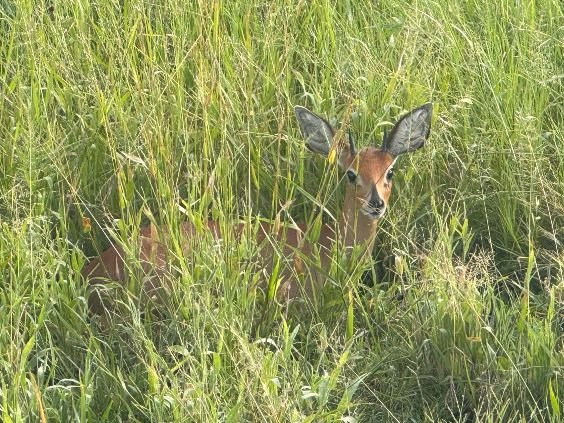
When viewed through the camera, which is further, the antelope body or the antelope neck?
the antelope neck

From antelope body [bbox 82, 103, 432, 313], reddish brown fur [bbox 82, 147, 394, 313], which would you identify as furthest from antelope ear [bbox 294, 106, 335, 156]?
reddish brown fur [bbox 82, 147, 394, 313]

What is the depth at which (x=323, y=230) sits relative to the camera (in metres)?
4.92

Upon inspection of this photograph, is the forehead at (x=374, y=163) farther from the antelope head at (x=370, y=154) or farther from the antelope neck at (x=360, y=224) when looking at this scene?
the antelope neck at (x=360, y=224)

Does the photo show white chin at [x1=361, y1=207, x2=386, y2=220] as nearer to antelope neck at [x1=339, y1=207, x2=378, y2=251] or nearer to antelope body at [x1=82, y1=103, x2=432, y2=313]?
antelope body at [x1=82, y1=103, x2=432, y2=313]

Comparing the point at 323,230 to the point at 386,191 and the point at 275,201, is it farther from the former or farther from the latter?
the point at 275,201

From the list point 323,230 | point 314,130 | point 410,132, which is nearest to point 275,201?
point 314,130

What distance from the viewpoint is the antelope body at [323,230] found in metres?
4.19

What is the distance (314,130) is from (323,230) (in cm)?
46

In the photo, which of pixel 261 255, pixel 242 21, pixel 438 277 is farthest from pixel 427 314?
pixel 242 21

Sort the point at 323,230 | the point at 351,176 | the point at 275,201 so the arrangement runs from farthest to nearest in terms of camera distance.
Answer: the point at 323,230 < the point at 351,176 < the point at 275,201

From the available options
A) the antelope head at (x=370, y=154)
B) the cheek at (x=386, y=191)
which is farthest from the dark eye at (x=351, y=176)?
the cheek at (x=386, y=191)

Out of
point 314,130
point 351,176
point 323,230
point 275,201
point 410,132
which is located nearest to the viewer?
point 275,201

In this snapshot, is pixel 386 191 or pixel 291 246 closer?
pixel 291 246

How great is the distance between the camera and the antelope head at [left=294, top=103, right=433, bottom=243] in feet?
15.0
